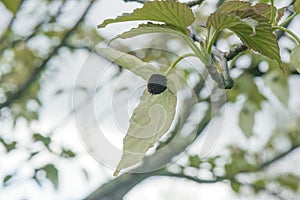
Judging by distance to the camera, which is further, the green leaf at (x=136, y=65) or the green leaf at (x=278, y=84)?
the green leaf at (x=278, y=84)

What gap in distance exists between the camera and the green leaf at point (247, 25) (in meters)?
0.51

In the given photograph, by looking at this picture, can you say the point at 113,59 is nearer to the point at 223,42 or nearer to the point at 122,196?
the point at 223,42

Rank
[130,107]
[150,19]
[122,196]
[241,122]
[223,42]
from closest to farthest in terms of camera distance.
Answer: [150,19] → [130,107] → [241,122] → [223,42] → [122,196]

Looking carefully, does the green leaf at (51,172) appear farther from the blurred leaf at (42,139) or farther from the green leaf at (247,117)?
the green leaf at (247,117)

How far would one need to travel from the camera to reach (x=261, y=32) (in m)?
0.52

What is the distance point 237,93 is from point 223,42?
0.51 ft

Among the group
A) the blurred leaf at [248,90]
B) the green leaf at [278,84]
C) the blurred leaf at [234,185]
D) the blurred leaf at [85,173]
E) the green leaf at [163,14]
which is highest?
the green leaf at [163,14]

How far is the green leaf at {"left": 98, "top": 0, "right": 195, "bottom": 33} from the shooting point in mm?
506

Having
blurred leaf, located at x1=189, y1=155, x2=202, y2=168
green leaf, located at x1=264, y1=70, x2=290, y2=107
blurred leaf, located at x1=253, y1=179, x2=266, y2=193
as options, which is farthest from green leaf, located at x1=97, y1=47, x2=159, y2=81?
blurred leaf, located at x1=253, y1=179, x2=266, y2=193

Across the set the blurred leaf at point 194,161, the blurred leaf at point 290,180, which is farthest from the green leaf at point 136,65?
the blurred leaf at point 290,180

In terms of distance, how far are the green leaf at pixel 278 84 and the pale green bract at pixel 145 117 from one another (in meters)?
1.02

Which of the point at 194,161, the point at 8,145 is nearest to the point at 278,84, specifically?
the point at 194,161

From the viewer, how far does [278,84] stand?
166 cm

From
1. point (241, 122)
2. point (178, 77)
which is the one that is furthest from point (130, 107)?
point (241, 122)
